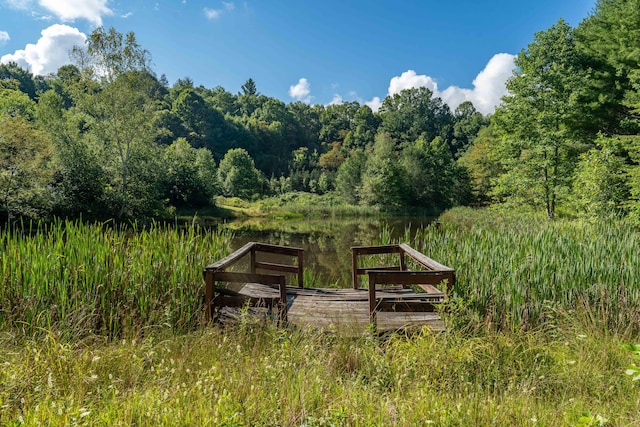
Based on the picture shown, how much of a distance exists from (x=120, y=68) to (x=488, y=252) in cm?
2328

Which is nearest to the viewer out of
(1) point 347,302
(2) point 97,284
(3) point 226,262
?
(2) point 97,284

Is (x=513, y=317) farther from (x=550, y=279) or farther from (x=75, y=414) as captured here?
(x=75, y=414)

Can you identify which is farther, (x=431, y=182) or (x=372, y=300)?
(x=431, y=182)

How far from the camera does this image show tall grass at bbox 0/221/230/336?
387cm

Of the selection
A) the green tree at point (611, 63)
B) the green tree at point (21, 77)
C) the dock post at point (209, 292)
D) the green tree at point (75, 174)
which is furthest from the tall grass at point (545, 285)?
the green tree at point (21, 77)

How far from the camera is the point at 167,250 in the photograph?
5.07 meters

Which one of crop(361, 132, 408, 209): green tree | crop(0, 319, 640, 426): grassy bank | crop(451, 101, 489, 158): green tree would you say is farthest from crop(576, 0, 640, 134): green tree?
crop(451, 101, 489, 158): green tree

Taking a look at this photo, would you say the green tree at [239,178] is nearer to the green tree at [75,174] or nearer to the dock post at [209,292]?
the green tree at [75,174]

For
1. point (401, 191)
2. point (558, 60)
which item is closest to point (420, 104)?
point (401, 191)

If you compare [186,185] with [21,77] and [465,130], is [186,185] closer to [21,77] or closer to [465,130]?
[465,130]

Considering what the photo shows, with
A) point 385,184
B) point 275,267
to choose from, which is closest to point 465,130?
point 385,184

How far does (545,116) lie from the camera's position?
16.0 metres

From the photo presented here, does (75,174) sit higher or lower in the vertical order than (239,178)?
lower

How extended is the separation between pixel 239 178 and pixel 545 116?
4007 cm
